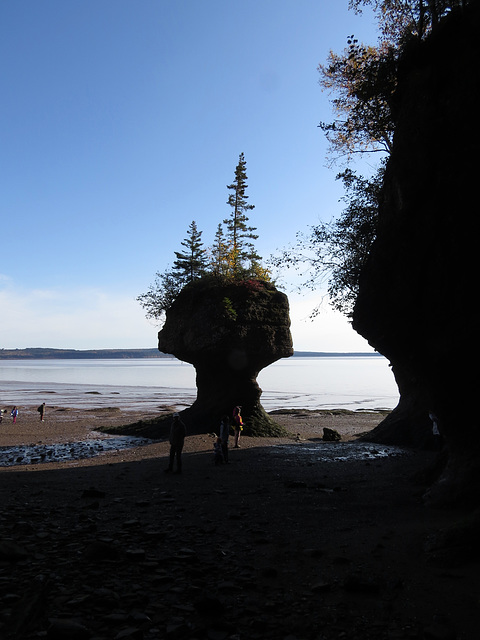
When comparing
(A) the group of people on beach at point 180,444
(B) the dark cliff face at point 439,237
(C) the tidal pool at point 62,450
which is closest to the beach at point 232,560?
(A) the group of people on beach at point 180,444

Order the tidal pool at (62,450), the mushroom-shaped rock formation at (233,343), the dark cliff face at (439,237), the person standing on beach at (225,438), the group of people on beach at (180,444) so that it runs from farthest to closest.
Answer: the mushroom-shaped rock formation at (233,343) → the tidal pool at (62,450) → the person standing on beach at (225,438) → the group of people on beach at (180,444) → the dark cliff face at (439,237)

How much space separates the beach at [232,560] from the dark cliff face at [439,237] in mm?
2568

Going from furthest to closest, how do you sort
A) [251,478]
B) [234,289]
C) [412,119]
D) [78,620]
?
[234,289] → [251,478] → [412,119] → [78,620]

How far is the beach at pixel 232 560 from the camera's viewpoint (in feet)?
18.4

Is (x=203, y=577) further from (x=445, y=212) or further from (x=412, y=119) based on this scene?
(x=412, y=119)

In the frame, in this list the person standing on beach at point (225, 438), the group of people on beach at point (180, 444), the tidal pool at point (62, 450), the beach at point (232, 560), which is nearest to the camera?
the beach at point (232, 560)

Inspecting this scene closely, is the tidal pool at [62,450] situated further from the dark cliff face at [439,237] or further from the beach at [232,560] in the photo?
the dark cliff face at [439,237]

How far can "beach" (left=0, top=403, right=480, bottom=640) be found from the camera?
561 centimetres

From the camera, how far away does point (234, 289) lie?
3197 cm

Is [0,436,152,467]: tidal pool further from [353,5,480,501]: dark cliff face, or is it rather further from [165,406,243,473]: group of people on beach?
[353,5,480,501]: dark cliff face

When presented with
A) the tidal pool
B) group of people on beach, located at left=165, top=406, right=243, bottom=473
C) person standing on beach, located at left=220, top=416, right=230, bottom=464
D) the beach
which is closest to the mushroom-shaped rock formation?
the tidal pool

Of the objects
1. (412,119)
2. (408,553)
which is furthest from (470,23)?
(408,553)

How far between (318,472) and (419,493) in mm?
5031

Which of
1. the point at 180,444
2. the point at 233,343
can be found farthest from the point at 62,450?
the point at 233,343
